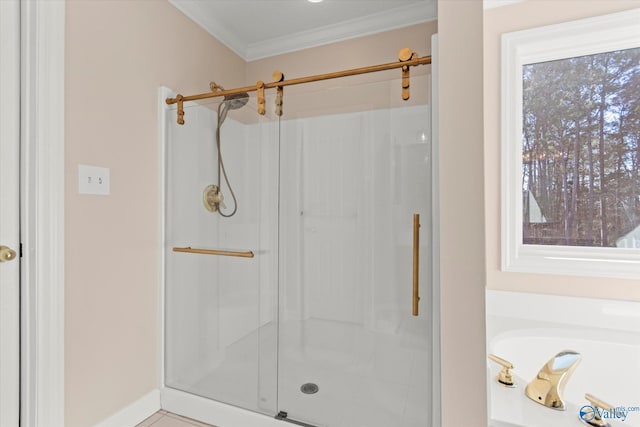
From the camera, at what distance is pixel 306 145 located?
149 cm

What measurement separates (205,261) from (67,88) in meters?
0.96

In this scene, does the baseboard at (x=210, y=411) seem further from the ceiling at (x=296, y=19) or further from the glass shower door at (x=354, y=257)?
the ceiling at (x=296, y=19)

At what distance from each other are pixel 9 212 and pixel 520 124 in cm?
214

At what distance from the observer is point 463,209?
0.89 meters

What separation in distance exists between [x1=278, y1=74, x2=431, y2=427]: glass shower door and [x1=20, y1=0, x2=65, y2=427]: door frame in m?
0.91

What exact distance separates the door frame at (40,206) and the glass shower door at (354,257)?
908 millimetres

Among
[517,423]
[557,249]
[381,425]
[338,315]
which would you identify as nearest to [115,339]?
[338,315]

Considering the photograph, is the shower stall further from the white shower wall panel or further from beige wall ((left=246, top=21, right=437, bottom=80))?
beige wall ((left=246, top=21, right=437, bottom=80))

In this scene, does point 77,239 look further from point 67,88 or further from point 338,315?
point 338,315

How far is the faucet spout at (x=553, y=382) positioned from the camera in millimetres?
734

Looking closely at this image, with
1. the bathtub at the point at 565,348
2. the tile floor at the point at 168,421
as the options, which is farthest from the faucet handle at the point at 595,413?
the tile floor at the point at 168,421

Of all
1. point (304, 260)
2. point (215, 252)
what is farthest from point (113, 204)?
point (304, 260)

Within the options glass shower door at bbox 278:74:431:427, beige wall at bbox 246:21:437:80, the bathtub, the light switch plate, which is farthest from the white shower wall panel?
beige wall at bbox 246:21:437:80

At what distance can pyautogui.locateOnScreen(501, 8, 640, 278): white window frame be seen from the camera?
1242 millimetres
